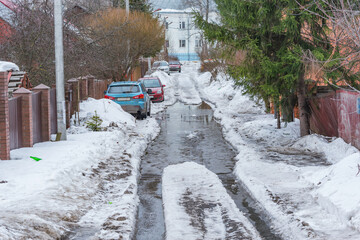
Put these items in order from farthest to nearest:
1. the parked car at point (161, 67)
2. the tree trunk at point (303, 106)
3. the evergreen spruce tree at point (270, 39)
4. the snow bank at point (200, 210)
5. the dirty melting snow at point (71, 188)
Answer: the parked car at point (161, 67) < the tree trunk at point (303, 106) < the evergreen spruce tree at point (270, 39) < the snow bank at point (200, 210) < the dirty melting snow at point (71, 188)

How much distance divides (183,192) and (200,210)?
1292 millimetres

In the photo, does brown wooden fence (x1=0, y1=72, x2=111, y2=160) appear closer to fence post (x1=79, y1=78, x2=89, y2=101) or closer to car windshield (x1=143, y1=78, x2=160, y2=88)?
fence post (x1=79, y1=78, x2=89, y2=101)

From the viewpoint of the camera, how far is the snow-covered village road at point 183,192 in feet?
23.3

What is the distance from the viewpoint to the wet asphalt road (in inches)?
313

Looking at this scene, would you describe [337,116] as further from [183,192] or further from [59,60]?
[59,60]

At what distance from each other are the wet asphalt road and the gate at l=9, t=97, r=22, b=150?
123 inches

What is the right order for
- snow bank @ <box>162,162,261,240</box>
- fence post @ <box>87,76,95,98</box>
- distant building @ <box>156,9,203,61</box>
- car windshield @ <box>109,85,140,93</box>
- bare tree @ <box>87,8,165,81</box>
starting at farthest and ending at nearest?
distant building @ <box>156,9,203,61</box>
bare tree @ <box>87,8,165,81</box>
fence post @ <box>87,76,95,98</box>
car windshield @ <box>109,85,140,93</box>
snow bank @ <box>162,162,261,240</box>

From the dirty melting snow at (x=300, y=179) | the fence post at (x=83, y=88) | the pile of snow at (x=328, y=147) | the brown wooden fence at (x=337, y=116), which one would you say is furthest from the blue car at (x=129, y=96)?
the pile of snow at (x=328, y=147)

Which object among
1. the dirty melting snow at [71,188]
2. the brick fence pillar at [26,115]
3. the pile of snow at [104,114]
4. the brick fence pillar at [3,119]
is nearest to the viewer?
the dirty melting snow at [71,188]

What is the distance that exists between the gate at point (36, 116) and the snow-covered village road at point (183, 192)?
59 cm

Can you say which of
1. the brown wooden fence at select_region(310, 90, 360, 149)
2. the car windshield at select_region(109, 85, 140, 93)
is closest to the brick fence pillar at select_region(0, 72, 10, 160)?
the brown wooden fence at select_region(310, 90, 360, 149)

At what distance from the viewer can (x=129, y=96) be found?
74.2 feet

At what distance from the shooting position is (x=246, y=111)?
25.0m

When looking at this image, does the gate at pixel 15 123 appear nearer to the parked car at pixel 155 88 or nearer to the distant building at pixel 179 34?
the parked car at pixel 155 88
